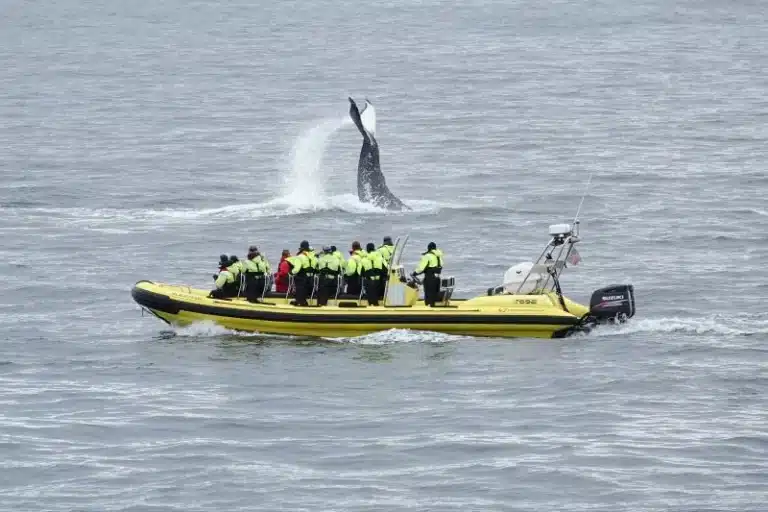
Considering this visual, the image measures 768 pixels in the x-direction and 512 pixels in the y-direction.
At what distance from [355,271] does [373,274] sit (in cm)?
45

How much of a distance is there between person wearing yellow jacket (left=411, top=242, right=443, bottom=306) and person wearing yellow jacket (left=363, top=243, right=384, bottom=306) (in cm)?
82

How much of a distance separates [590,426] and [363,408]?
4.27 meters

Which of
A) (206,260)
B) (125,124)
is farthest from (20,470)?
(125,124)

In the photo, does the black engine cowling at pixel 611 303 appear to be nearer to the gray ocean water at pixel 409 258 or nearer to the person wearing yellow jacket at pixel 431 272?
the gray ocean water at pixel 409 258

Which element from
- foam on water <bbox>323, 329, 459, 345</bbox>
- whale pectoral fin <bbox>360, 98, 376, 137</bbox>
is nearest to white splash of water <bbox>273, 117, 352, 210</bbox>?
whale pectoral fin <bbox>360, 98, 376, 137</bbox>

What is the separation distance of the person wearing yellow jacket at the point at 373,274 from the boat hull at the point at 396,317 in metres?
0.26

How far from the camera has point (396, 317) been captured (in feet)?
133

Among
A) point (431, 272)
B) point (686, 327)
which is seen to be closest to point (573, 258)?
point (431, 272)

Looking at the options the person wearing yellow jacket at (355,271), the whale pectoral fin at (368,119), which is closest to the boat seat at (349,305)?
the person wearing yellow jacket at (355,271)

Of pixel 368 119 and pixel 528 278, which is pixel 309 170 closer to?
pixel 368 119

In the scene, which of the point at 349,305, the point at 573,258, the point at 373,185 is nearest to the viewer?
the point at 573,258

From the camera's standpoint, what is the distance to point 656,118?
84188mm

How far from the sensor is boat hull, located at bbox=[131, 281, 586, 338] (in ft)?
133

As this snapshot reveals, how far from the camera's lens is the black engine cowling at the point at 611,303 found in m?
41.3
